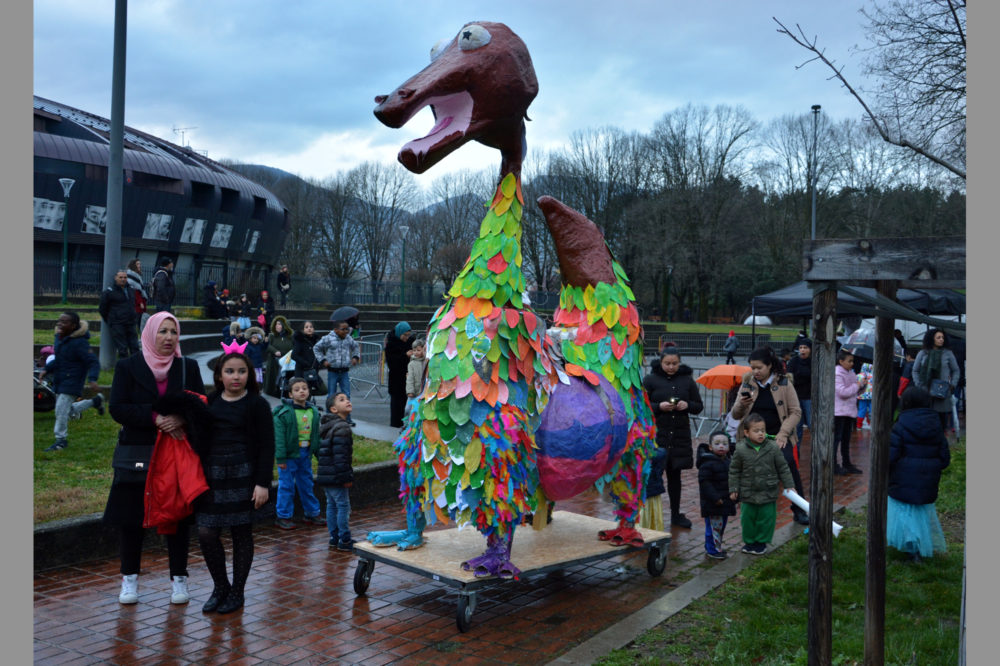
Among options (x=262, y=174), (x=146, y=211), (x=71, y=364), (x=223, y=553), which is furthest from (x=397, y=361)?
(x=262, y=174)

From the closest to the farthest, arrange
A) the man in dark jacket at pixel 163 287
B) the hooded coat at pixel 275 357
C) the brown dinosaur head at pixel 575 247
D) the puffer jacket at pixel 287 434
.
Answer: the brown dinosaur head at pixel 575 247 < the puffer jacket at pixel 287 434 < the hooded coat at pixel 275 357 < the man in dark jacket at pixel 163 287

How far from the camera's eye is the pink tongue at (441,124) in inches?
193

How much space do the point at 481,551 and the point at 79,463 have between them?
15.0ft

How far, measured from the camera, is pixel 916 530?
625 centimetres

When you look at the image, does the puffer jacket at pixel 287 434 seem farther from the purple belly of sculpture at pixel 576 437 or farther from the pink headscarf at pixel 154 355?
the purple belly of sculpture at pixel 576 437

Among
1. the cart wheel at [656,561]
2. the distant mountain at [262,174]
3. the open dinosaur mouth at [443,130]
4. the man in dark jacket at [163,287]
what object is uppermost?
the distant mountain at [262,174]

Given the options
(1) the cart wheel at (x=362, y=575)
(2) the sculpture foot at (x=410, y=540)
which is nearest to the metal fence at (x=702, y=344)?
(2) the sculpture foot at (x=410, y=540)

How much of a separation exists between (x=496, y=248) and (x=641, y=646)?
2.46 m

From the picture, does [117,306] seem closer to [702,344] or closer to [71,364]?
[71,364]

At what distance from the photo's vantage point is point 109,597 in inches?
202

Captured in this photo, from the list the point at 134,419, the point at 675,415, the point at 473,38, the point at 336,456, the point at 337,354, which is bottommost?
the point at 336,456

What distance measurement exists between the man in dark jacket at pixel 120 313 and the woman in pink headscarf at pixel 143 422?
271 inches

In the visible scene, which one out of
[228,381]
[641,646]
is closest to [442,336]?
[228,381]

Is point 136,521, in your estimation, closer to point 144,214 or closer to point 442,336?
point 442,336
